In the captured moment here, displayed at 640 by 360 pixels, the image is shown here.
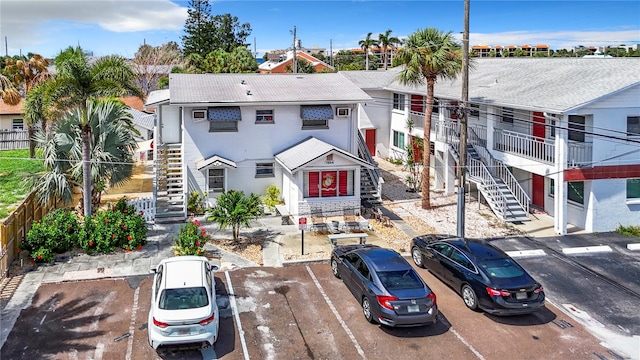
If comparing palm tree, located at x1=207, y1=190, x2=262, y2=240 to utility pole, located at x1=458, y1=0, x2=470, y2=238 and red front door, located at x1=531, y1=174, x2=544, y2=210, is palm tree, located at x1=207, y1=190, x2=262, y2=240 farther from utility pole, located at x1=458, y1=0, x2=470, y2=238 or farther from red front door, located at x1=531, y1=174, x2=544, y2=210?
red front door, located at x1=531, y1=174, x2=544, y2=210

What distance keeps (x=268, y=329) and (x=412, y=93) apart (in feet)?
76.1

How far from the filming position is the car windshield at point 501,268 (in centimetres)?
1498

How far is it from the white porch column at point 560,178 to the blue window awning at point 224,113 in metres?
14.2

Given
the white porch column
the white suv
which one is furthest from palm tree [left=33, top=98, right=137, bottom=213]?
the white porch column

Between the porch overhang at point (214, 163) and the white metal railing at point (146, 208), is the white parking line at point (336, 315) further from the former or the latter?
the white metal railing at point (146, 208)

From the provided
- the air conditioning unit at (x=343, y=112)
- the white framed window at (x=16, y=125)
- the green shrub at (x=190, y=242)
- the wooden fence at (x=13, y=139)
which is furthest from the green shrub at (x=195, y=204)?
the white framed window at (x=16, y=125)

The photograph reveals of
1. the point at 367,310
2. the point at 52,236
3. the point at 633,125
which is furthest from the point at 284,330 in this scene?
the point at 633,125

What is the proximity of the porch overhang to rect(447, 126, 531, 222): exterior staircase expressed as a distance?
11878mm

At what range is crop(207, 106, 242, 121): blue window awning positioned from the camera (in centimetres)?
2491

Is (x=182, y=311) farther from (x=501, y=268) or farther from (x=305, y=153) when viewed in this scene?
(x=305, y=153)

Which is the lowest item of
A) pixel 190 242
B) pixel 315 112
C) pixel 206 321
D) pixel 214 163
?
pixel 206 321

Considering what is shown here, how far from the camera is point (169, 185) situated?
84.1ft

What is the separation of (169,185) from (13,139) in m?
23.8

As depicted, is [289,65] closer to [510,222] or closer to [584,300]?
[510,222]
